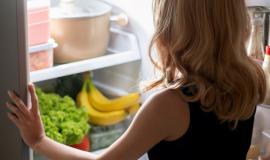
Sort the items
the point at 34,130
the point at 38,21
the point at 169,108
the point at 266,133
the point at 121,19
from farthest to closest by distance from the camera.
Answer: the point at 121,19 → the point at 38,21 → the point at 266,133 → the point at 34,130 → the point at 169,108

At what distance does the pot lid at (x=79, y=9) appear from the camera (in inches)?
66.8

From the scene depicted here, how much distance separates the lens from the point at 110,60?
1730 mm

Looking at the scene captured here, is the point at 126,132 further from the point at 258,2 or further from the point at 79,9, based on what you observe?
the point at 79,9

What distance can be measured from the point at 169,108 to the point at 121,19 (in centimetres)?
87

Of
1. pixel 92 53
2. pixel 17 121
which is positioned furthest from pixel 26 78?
pixel 92 53

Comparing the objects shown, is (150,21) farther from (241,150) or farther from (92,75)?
(241,150)

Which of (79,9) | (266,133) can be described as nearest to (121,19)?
(79,9)

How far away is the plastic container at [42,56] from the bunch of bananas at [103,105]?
0.24m

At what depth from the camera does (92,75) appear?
192cm

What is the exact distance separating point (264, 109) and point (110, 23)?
69 centimetres

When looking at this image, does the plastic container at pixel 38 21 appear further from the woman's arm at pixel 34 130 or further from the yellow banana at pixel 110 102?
the woman's arm at pixel 34 130

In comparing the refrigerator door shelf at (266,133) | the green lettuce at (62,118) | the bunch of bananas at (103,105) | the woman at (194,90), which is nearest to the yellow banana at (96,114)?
the bunch of bananas at (103,105)

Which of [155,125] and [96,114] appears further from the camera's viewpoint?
[96,114]

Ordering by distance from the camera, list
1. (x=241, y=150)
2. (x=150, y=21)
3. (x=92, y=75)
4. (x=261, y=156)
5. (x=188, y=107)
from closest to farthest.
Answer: (x=188, y=107)
(x=241, y=150)
(x=261, y=156)
(x=150, y=21)
(x=92, y=75)
